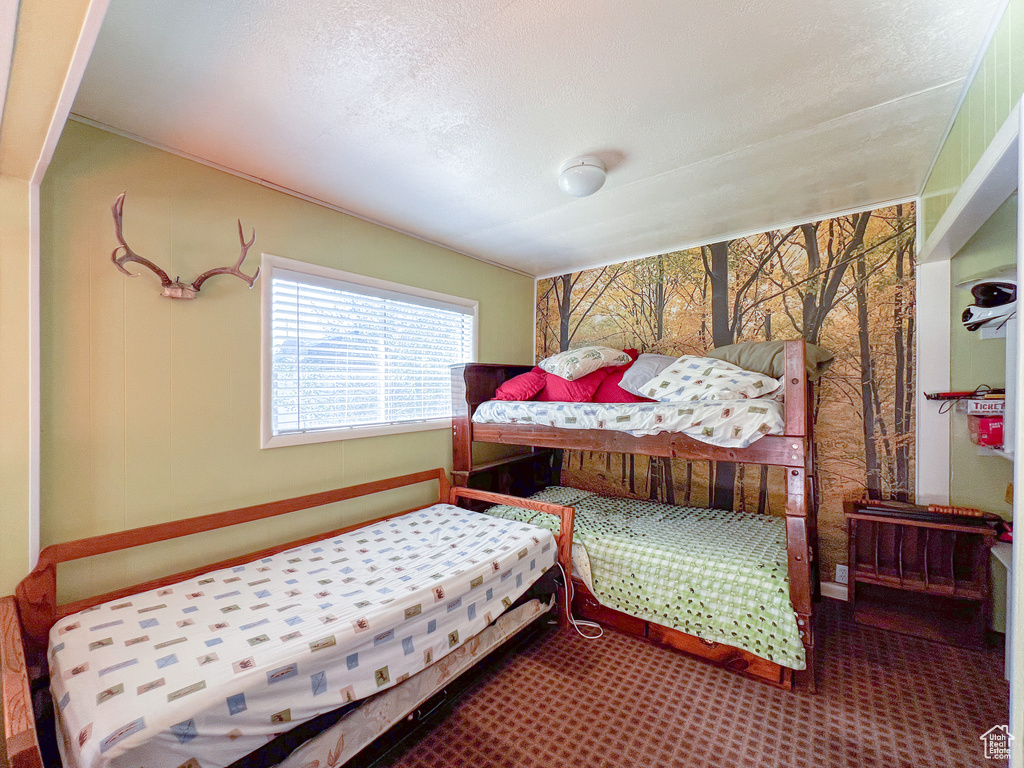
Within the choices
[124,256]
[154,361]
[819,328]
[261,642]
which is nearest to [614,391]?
[819,328]

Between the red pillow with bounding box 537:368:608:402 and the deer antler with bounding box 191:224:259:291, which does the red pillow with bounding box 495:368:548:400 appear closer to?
the red pillow with bounding box 537:368:608:402

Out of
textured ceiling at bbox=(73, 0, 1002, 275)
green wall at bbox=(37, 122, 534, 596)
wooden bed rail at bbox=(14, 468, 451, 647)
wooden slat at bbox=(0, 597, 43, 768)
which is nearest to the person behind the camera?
wooden slat at bbox=(0, 597, 43, 768)

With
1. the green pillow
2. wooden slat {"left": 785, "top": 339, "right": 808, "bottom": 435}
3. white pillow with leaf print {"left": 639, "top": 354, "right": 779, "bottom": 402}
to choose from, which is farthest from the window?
wooden slat {"left": 785, "top": 339, "right": 808, "bottom": 435}

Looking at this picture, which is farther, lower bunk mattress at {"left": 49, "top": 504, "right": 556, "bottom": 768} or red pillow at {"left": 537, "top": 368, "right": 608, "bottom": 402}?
red pillow at {"left": 537, "top": 368, "right": 608, "bottom": 402}

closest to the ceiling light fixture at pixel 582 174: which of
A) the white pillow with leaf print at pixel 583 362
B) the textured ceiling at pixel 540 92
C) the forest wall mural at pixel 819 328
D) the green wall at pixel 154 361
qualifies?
Answer: the textured ceiling at pixel 540 92

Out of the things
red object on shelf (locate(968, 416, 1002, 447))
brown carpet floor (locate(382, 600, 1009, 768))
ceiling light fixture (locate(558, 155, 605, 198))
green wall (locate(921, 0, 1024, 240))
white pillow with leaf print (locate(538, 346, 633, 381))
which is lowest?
brown carpet floor (locate(382, 600, 1009, 768))

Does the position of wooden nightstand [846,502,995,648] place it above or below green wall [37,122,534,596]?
below

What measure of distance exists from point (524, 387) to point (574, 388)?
1.18ft

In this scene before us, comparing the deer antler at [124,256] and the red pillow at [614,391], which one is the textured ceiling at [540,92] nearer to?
the deer antler at [124,256]

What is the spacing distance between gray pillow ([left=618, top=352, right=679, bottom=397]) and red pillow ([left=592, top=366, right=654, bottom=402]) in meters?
0.05

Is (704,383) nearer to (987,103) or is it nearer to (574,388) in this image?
(574,388)

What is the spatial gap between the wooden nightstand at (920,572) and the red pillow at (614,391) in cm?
138

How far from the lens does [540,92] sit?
1482 millimetres

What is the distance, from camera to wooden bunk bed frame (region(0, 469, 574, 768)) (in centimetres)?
93
